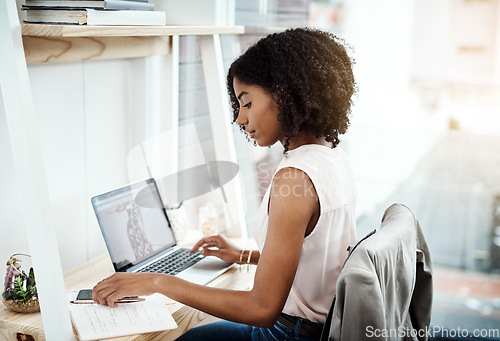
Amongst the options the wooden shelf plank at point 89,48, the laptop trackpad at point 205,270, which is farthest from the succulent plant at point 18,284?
the wooden shelf plank at point 89,48

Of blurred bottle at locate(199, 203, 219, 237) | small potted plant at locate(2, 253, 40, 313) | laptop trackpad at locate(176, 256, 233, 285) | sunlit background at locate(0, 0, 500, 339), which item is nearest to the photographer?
small potted plant at locate(2, 253, 40, 313)

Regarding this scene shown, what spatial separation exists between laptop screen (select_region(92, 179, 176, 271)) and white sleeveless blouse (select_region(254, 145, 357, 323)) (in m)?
0.44

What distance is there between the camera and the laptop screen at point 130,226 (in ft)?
5.02

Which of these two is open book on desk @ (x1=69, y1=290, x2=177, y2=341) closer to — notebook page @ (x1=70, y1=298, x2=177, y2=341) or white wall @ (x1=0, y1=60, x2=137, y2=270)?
notebook page @ (x1=70, y1=298, x2=177, y2=341)

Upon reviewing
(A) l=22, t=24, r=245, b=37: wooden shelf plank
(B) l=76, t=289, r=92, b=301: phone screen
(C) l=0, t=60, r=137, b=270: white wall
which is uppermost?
(A) l=22, t=24, r=245, b=37: wooden shelf plank

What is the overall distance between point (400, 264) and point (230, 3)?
1.20 m

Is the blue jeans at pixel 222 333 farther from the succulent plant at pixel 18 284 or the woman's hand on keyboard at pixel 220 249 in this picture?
the succulent plant at pixel 18 284

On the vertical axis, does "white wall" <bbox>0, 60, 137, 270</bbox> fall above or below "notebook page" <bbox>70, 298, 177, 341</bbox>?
above

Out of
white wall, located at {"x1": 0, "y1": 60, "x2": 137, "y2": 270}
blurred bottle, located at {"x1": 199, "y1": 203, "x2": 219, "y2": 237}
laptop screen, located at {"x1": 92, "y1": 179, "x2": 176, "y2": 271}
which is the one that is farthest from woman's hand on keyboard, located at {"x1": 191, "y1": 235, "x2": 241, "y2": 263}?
white wall, located at {"x1": 0, "y1": 60, "x2": 137, "y2": 270}

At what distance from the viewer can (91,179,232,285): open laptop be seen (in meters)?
1.53

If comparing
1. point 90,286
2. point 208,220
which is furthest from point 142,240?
point 208,220

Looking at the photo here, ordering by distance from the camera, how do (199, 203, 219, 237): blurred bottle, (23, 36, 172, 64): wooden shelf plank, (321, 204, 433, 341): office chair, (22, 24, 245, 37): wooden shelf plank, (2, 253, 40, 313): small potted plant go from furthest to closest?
(199, 203, 219, 237): blurred bottle → (23, 36, 172, 64): wooden shelf plank → (2, 253, 40, 313): small potted plant → (22, 24, 245, 37): wooden shelf plank → (321, 204, 433, 341): office chair

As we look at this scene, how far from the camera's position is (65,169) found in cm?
161

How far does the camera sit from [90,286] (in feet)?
4.88
